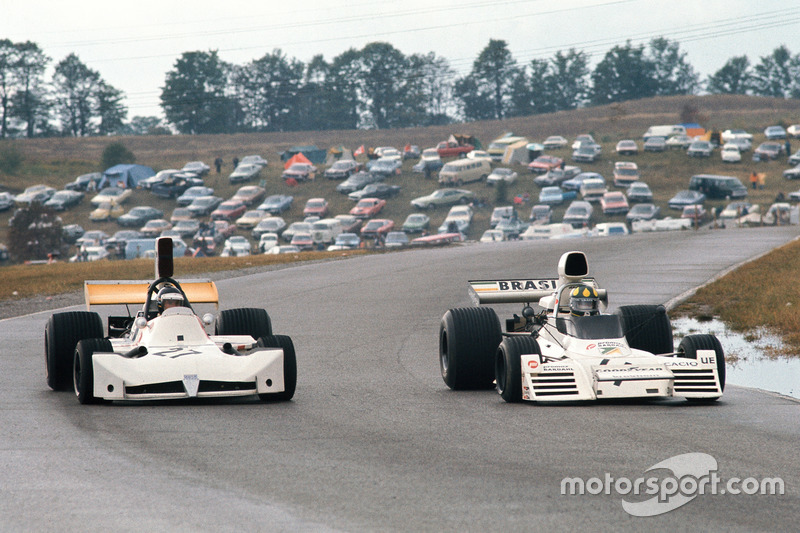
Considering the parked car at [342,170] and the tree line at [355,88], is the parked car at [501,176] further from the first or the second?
the tree line at [355,88]

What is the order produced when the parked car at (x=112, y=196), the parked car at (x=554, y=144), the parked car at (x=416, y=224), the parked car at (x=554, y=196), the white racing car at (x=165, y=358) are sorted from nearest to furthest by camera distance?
the white racing car at (x=165, y=358)
the parked car at (x=416, y=224)
the parked car at (x=554, y=196)
the parked car at (x=112, y=196)
the parked car at (x=554, y=144)

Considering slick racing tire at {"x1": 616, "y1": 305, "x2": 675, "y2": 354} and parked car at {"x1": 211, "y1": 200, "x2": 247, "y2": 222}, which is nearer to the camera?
slick racing tire at {"x1": 616, "y1": 305, "x2": 675, "y2": 354}

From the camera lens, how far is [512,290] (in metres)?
13.4

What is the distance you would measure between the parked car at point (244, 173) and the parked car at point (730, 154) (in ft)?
121

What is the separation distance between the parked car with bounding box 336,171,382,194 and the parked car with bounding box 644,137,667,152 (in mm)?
22082

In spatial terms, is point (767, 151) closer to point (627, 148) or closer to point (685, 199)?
point (627, 148)

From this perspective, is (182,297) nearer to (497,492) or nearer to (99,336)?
(99,336)

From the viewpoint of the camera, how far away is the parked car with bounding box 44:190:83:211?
252ft

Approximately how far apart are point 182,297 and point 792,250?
24.1 metres

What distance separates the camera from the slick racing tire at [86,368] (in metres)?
10.4

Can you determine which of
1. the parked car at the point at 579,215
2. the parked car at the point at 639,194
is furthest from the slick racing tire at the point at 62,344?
the parked car at the point at 639,194

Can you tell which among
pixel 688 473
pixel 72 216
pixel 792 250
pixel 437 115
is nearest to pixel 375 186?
pixel 72 216

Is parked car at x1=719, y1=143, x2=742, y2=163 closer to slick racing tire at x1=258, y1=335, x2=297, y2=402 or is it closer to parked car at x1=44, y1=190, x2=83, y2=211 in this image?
parked car at x1=44, y1=190, x2=83, y2=211

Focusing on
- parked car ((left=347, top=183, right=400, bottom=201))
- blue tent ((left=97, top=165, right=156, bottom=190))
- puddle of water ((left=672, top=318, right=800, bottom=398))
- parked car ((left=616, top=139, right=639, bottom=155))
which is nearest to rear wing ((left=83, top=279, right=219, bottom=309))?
puddle of water ((left=672, top=318, right=800, bottom=398))
